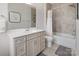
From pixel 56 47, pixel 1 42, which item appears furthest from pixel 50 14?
pixel 1 42

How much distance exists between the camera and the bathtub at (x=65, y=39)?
5.28ft

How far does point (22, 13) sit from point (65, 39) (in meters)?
0.96

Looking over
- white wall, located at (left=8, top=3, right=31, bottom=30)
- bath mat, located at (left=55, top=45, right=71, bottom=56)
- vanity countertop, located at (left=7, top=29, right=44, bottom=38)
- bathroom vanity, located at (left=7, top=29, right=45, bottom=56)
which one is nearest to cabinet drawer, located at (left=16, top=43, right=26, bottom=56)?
bathroom vanity, located at (left=7, top=29, right=45, bottom=56)

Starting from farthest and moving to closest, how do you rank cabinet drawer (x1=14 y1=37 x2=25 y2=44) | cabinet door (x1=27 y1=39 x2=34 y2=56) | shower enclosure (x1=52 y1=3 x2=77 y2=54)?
shower enclosure (x1=52 y1=3 x2=77 y2=54), cabinet door (x1=27 y1=39 x2=34 y2=56), cabinet drawer (x1=14 y1=37 x2=25 y2=44)

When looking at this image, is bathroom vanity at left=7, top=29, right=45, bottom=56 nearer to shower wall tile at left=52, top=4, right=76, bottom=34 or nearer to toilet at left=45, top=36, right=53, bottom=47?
toilet at left=45, top=36, right=53, bottom=47

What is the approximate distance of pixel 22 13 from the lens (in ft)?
4.98

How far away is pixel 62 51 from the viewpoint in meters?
1.56

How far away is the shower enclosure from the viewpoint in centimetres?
160

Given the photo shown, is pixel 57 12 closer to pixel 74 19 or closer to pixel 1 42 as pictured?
pixel 74 19

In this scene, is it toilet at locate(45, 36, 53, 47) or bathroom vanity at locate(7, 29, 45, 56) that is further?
toilet at locate(45, 36, 53, 47)

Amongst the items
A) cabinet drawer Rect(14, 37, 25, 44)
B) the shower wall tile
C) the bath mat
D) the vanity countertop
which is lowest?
the bath mat

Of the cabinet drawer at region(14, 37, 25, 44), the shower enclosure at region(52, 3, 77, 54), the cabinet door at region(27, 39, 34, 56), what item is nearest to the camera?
the cabinet drawer at region(14, 37, 25, 44)

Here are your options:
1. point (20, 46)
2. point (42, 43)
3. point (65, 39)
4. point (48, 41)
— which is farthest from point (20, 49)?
point (65, 39)

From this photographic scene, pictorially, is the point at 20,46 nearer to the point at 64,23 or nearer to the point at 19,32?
the point at 19,32
